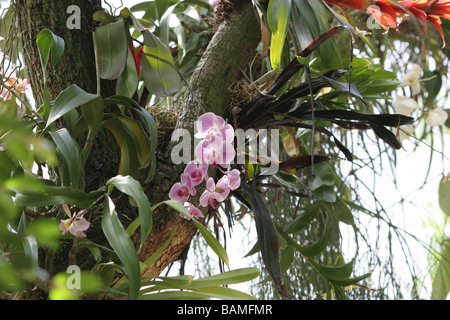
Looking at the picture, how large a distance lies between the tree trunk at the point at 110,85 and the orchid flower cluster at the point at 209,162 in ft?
0.17

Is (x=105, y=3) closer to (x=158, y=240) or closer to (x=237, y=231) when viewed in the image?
(x=158, y=240)

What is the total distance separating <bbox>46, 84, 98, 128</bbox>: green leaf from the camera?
501mm

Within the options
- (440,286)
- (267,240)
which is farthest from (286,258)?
(440,286)

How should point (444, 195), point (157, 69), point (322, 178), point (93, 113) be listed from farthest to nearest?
point (444, 195) → point (322, 178) → point (157, 69) → point (93, 113)

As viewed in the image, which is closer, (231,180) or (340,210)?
(231,180)

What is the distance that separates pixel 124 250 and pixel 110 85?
325 mm

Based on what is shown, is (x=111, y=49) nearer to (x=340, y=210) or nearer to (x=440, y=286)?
(x=340, y=210)

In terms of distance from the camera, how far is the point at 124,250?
44cm

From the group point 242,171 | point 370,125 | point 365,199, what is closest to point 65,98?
point 242,171

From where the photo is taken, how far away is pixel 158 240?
2.10 ft

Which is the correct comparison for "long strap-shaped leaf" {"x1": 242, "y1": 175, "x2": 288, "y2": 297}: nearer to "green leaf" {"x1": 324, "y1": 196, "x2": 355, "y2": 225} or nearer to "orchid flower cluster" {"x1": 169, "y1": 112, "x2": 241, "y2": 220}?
"orchid flower cluster" {"x1": 169, "y1": 112, "x2": 241, "y2": 220}

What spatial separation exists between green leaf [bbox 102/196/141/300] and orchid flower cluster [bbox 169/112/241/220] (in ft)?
0.49

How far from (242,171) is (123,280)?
0.80 ft

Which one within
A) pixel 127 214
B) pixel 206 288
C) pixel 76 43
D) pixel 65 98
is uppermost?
pixel 76 43
